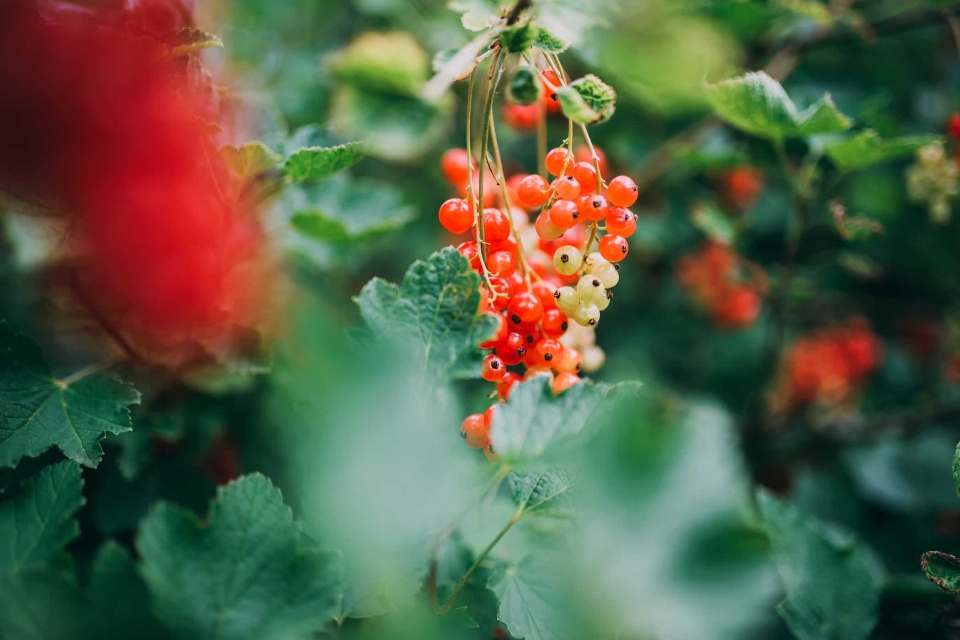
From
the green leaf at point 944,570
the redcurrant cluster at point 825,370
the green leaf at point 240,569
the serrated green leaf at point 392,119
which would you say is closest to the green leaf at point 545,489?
the green leaf at point 240,569

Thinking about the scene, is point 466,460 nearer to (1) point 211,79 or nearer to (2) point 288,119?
(1) point 211,79

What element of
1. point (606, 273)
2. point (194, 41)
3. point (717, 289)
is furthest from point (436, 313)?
point (717, 289)

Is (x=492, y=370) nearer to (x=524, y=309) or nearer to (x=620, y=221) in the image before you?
(x=524, y=309)

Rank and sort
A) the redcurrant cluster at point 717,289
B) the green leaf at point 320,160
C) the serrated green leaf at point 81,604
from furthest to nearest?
the redcurrant cluster at point 717,289 → the green leaf at point 320,160 → the serrated green leaf at point 81,604

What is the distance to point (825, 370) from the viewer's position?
1.55m

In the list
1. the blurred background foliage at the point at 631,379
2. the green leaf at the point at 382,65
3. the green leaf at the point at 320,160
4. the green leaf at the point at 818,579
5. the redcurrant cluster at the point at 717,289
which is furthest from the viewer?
the redcurrant cluster at the point at 717,289

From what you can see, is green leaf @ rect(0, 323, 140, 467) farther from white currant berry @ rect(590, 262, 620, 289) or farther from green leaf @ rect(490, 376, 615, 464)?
white currant berry @ rect(590, 262, 620, 289)

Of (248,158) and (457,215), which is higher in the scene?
(248,158)

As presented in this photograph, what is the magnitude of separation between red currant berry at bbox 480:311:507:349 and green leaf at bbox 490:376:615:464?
6 centimetres

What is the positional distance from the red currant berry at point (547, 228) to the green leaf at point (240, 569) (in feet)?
1.31

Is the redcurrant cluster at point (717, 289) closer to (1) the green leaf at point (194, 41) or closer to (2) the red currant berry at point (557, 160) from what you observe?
(2) the red currant berry at point (557, 160)

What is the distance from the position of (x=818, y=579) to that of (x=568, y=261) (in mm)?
641

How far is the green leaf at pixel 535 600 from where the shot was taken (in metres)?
0.65

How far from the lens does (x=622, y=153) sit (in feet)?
4.45
